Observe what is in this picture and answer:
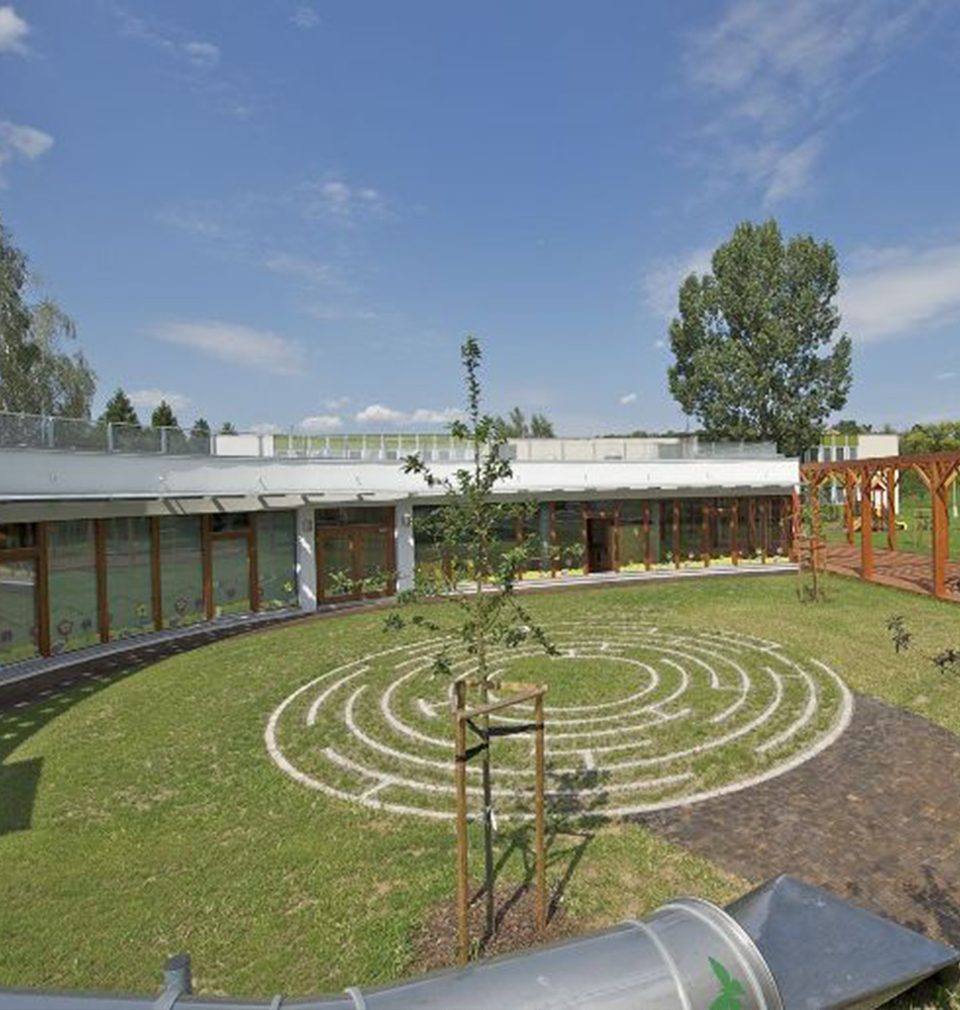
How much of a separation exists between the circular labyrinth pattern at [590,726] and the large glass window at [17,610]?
8.62m

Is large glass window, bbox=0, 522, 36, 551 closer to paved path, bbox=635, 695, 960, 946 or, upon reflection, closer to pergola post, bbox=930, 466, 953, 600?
paved path, bbox=635, 695, 960, 946

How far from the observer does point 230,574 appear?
2498cm

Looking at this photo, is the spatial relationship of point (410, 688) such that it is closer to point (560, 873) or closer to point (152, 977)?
point (560, 873)

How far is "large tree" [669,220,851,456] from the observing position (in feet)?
139

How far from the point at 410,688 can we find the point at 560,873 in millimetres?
7608

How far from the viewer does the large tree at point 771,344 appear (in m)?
42.5

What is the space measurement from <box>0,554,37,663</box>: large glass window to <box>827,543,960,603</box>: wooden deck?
25451 mm

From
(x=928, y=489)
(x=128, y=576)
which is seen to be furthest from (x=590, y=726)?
(x=928, y=489)

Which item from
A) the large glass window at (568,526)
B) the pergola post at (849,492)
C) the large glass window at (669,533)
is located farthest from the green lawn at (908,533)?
the large glass window at (568,526)

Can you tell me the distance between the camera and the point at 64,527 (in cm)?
2020

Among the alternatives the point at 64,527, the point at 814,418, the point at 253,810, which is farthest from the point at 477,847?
the point at 814,418

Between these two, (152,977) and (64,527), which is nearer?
(152,977)

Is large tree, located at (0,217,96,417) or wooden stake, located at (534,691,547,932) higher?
large tree, located at (0,217,96,417)

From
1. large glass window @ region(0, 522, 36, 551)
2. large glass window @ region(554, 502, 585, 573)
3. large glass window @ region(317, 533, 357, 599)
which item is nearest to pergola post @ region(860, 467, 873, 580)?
large glass window @ region(554, 502, 585, 573)
